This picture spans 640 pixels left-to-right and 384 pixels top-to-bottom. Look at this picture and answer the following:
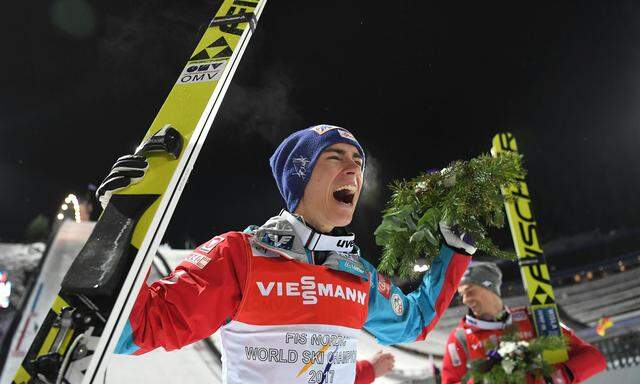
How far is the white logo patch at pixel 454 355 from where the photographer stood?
412 centimetres

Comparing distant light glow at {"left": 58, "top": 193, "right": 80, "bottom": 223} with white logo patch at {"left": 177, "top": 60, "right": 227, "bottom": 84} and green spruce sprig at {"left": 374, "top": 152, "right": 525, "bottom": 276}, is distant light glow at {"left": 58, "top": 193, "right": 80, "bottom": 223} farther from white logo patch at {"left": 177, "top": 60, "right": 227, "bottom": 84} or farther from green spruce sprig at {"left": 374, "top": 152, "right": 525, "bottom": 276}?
green spruce sprig at {"left": 374, "top": 152, "right": 525, "bottom": 276}

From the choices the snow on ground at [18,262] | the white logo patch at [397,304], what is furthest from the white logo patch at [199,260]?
the snow on ground at [18,262]

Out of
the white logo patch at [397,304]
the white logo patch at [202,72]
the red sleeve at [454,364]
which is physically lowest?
the white logo patch at [397,304]

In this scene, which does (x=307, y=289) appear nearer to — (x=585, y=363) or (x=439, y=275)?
(x=439, y=275)

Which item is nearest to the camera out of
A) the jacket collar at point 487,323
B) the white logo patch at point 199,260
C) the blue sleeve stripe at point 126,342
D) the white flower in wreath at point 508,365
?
the blue sleeve stripe at point 126,342

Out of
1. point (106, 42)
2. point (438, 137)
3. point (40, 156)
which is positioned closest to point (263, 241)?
point (106, 42)

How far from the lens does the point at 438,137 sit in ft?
35.9

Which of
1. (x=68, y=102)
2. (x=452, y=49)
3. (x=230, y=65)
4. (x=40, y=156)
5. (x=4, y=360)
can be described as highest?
(x=452, y=49)

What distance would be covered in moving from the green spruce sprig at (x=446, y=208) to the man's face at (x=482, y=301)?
2421 mm

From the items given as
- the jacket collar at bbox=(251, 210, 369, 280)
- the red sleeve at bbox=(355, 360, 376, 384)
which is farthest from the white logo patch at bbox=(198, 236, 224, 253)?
the red sleeve at bbox=(355, 360, 376, 384)

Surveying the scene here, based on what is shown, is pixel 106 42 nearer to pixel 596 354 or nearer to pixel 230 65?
pixel 230 65

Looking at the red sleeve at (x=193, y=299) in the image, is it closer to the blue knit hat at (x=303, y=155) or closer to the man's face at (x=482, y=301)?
the blue knit hat at (x=303, y=155)

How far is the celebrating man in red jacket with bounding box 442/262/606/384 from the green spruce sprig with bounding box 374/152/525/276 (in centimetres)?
235

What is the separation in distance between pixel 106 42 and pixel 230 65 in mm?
7423
